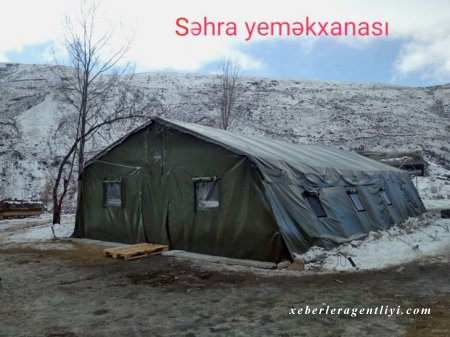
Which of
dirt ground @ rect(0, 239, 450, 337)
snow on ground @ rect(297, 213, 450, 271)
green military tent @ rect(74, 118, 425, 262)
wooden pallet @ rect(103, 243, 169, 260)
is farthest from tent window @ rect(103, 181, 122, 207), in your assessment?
snow on ground @ rect(297, 213, 450, 271)

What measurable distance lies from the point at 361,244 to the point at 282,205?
2.51m

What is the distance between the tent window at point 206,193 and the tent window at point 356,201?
4.29 metres

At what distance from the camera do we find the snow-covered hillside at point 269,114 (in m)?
32.3

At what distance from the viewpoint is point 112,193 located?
43.8ft

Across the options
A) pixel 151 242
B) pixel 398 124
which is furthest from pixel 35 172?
pixel 398 124

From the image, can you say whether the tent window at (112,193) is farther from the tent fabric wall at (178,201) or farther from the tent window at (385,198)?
the tent window at (385,198)

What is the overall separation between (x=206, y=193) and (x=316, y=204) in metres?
2.81

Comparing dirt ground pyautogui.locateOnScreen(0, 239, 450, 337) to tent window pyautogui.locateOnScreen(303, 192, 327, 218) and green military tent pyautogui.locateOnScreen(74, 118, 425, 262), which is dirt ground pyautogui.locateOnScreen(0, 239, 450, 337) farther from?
tent window pyautogui.locateOnScreen(303, 192, 327, 218)

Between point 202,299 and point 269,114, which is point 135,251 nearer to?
point 202,299

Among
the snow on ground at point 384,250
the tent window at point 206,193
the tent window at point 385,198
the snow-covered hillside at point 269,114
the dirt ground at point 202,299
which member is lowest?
the dirt ground at point 202,299

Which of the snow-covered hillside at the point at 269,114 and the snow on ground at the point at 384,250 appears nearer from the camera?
the snow on ground at the point at 384,250

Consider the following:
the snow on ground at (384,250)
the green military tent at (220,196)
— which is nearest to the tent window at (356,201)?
the green military tent at (220,196)

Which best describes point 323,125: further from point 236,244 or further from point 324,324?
point 324,324

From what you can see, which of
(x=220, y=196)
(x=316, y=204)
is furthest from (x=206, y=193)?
(x=316, y=204)
